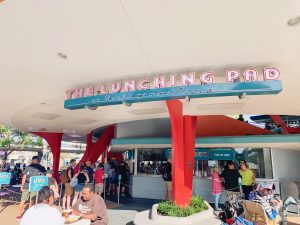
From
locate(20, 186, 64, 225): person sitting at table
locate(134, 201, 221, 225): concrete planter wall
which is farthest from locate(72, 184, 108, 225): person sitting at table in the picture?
locate(134, 201, 221, 225): concrete planter wall

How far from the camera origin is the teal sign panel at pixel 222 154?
12477mm

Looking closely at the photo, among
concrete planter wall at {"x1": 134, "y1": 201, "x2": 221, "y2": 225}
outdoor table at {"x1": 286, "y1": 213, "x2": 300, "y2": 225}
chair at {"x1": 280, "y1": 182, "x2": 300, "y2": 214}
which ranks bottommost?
outdoor table at {"x1": 286, "y1": 213, "x2": 300, "y2": 225}

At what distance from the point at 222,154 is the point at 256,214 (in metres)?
7.20

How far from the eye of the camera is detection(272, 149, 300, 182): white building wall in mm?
12575

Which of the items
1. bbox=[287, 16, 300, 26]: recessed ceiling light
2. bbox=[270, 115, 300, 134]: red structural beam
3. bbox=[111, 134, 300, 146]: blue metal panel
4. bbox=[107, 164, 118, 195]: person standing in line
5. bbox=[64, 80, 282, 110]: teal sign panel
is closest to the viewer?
bbox=[287, 16, 300, 26]: recessed ceiling light

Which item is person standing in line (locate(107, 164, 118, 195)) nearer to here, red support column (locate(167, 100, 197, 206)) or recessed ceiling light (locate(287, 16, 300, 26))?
red support column (locate(167, 100, 197, 206))

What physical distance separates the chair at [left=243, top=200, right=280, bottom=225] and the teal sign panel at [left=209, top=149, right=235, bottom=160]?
6870 millimetres

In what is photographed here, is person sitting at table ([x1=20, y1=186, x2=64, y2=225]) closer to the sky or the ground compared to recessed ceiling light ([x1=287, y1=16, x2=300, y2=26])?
closer to the ground

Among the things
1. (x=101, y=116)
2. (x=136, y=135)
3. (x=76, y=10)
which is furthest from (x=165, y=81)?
(x=136, y=135)

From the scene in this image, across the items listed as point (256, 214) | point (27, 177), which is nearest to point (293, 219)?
point (256, 214)

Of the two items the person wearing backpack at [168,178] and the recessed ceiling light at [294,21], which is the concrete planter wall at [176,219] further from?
the recessed ceiling light at [294,21]

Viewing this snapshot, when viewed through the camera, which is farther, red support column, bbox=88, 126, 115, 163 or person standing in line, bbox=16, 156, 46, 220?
red support column, bbox=88, 126, 115, 163

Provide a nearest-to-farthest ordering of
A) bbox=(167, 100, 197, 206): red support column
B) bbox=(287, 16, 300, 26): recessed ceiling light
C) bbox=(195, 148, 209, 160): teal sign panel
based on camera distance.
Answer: bbox=(287, 16, 300, 26): recessed ceiling light → bbox=(167, 100, 197, 206): red support column → bbox=(195, 148, 209, 160): teal sign panel

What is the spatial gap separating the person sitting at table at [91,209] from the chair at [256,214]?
3328 millimetres
